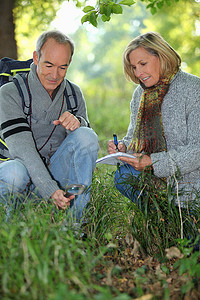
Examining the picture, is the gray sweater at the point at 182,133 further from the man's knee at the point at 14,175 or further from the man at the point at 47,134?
the man's knee at the point at 14,175

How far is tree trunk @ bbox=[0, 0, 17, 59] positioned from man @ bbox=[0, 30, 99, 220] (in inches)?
92.6

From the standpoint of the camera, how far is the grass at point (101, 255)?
1.60m

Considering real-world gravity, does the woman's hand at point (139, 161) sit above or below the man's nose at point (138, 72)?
below

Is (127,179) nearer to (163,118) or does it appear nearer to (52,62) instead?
(163,118)

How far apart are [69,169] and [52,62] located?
943mm

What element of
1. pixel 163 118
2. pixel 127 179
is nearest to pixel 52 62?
pixel 163 118

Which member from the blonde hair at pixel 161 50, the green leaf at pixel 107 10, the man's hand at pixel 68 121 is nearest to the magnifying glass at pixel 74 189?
the man's hand at pixel 68 121

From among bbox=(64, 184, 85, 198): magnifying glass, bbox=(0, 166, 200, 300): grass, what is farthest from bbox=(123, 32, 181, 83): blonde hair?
bbox=(64, 184, 85, 198): magnifying glass

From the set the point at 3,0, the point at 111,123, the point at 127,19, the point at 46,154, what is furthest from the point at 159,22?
the point at 127,19

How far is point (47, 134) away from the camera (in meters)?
3.05

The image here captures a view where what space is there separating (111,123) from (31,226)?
21.1 ft

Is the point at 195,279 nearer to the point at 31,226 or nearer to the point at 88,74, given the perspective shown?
the point at 31,226

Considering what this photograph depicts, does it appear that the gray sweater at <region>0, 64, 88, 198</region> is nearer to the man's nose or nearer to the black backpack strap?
the black backpack strap

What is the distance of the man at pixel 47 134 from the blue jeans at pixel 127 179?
269mm
